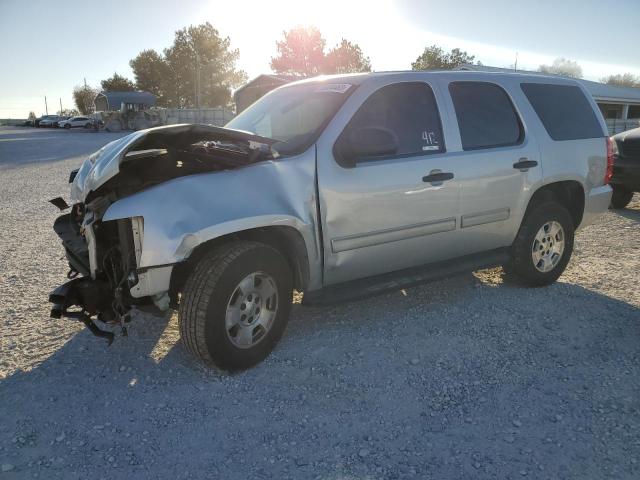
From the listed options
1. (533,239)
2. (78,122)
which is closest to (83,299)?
(533,239)

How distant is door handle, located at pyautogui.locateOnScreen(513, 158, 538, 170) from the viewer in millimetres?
4582

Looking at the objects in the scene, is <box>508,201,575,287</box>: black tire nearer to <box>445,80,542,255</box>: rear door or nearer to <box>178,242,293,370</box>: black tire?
<box>445,80,542,255</box>: rear door

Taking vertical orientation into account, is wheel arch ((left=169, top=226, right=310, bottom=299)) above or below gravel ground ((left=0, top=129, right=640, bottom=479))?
above

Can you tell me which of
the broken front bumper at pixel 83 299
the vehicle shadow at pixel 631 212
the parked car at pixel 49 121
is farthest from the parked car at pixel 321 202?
the parked car at pixel 49 121

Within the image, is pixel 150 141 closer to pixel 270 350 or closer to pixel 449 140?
pixel 270 350

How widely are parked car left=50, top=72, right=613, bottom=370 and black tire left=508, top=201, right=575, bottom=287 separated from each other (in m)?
0.01

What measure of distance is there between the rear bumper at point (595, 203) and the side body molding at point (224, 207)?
3147 millimetres

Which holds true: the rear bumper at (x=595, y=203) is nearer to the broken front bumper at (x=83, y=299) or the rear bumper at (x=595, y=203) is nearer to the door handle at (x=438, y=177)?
the door handle at (x=438, y=177)

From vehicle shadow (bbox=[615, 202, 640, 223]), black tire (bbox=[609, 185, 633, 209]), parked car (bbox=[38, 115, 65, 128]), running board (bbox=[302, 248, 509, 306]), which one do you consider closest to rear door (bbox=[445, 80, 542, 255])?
running board (bbox=[302, 248, 509, 306])

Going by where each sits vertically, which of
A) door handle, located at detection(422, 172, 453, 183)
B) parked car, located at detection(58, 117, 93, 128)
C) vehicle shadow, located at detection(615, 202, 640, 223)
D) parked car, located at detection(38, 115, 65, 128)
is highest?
parked car, located at detection(38, 115, 65, 128)

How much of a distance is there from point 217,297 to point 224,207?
0.55 m

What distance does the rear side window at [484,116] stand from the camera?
4336 mm

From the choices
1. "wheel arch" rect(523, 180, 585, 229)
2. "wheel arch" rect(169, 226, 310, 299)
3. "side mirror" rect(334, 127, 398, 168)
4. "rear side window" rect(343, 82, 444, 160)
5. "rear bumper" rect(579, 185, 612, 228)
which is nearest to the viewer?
"wheel arch" rect(169, 226, 310, 299)

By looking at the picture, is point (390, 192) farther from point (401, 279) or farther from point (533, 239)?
point (533, 239)
